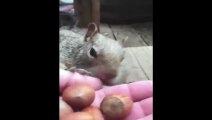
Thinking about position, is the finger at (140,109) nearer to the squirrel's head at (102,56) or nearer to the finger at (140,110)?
the finger at (140,110)

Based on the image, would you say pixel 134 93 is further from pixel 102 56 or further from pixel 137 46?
pixel 137 46

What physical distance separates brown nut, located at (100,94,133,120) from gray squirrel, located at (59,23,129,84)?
0.27m

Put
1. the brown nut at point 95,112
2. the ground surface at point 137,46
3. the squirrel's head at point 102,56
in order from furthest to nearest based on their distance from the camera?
1. the ground surface at point 137,46
2. the squirrel's head at point 102,56
3. the brown nut at point 95,112

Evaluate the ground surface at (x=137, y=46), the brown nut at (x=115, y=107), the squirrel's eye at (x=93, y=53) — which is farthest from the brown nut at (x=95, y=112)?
the squirrel's eye at (x=93, y=53)

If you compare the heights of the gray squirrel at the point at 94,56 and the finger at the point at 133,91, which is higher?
the finger at the point at 133,91

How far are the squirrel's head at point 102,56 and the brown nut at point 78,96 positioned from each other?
278mm

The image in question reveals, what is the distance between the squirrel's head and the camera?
3.18 ft

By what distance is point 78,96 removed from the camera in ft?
2.06

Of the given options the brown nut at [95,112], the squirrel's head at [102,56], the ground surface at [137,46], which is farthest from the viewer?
the ground surface at [137,46]

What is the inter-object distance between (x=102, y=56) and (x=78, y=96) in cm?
38

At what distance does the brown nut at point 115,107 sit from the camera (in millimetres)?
624
